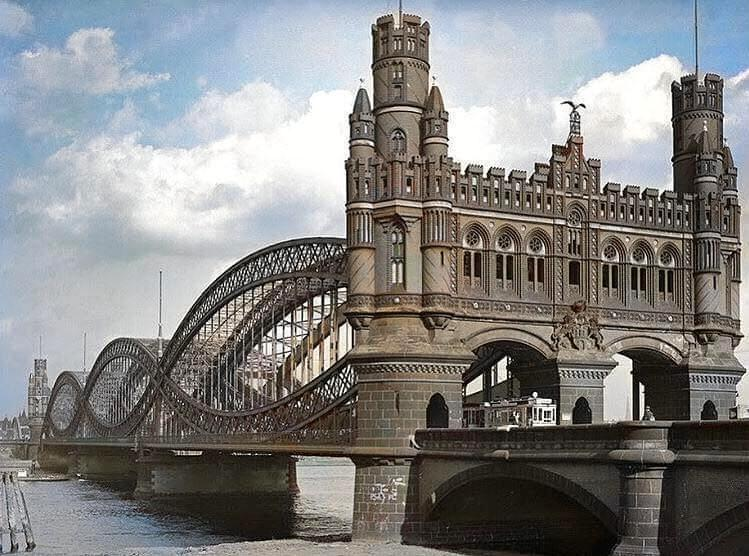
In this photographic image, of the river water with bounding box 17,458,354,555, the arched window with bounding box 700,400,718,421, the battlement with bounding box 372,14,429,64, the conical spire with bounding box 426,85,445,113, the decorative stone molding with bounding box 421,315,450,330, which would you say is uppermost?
the battlement with bounding box 372,14,429,64

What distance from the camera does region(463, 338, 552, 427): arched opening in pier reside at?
82.6m

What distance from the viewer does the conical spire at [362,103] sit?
8062cm

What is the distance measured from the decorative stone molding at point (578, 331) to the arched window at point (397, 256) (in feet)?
37.3

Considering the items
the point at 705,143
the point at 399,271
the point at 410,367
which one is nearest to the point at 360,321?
the point at 399,271

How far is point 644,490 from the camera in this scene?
2125 inches

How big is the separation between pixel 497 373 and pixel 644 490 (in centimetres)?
4138

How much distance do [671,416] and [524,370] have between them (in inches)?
421

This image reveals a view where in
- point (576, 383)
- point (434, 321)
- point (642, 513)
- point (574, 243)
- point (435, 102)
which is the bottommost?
point (642, 513)

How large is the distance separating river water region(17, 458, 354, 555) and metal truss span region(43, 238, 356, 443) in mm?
7095

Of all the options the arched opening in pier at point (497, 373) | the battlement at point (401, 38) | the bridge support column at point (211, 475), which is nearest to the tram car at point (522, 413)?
the arched opening in pier at point (497, 373)

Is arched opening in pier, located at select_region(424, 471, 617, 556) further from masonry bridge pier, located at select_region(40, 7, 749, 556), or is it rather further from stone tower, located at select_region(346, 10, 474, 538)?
stone tower, located at select_region(346, 10, 474, 538)

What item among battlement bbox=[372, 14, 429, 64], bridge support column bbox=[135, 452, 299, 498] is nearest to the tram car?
battlement bbox=[372, 14, 429, 64]

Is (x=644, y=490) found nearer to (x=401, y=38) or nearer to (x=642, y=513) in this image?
(x=642, y=513)

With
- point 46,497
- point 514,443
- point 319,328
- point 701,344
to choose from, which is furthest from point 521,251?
point 46,497
